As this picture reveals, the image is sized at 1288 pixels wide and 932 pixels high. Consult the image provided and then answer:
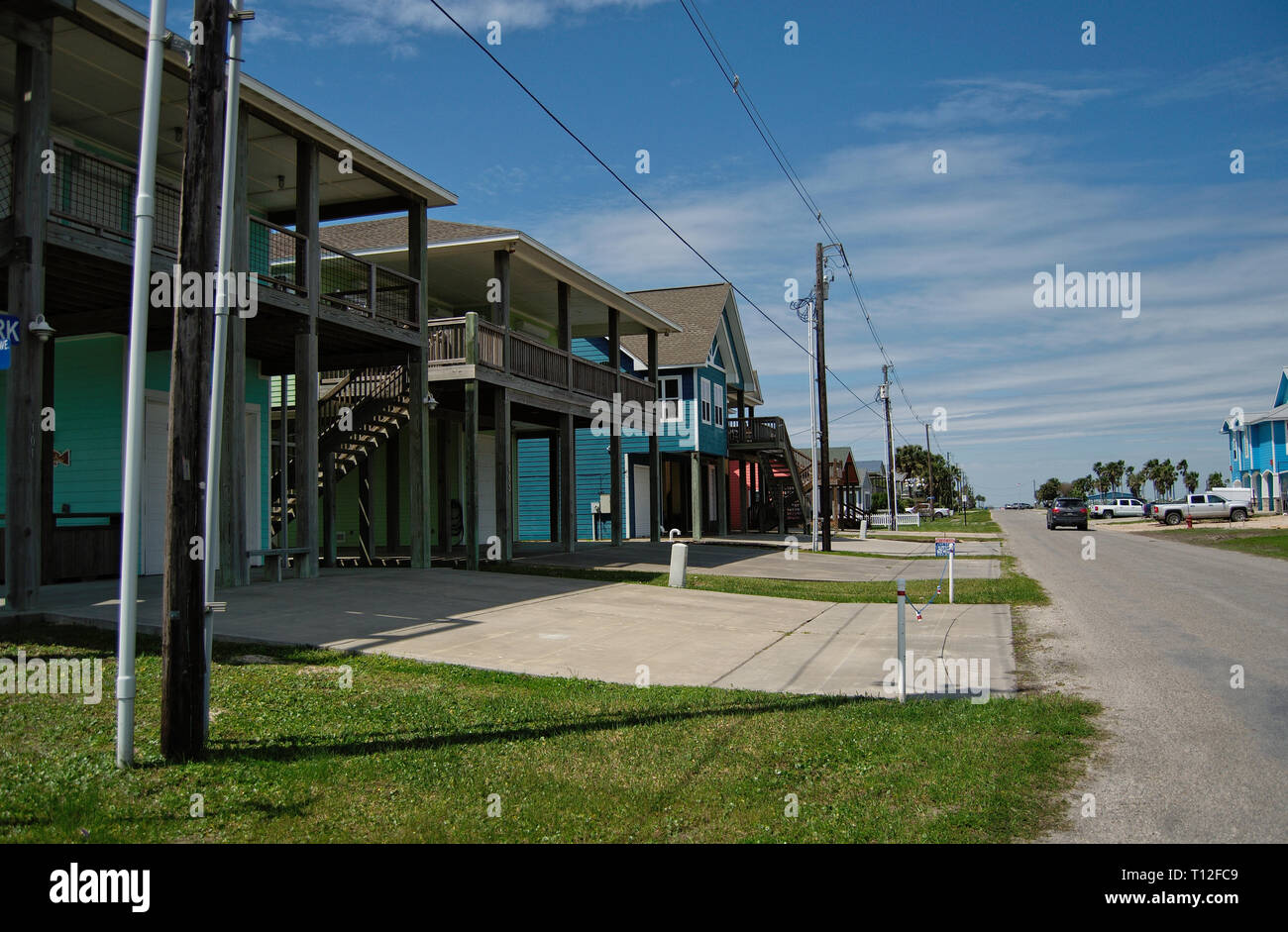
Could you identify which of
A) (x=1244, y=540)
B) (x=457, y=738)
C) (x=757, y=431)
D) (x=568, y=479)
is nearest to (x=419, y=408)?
(x=568, y=479)

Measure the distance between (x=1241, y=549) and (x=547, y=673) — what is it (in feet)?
88.8

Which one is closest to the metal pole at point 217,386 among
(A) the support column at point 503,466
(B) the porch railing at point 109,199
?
(B) the porch railing at point 109,199

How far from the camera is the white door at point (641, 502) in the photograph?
108 feet

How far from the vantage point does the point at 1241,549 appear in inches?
1105

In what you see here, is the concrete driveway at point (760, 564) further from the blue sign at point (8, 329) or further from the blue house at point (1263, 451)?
the blue house at point (1263, 451)

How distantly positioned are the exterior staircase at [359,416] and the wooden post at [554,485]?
310 inches

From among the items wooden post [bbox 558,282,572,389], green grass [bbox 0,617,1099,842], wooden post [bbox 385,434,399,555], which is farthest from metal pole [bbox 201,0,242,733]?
wooden post [bbox 385,434,399,555]

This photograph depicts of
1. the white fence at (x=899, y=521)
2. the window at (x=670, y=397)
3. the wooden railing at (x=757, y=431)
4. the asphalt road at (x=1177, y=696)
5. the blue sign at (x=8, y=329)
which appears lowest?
the asphalt road at (x=1177, y=696)

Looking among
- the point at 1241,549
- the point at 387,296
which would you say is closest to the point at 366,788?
the point at 387,296

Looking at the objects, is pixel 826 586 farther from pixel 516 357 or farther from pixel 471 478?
pixel 516 357

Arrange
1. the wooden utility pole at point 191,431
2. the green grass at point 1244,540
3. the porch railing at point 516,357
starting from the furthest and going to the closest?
the green grass at point 1244,540 < the porch railing at point 516,357 < the wooden utility pole at point 191,431
